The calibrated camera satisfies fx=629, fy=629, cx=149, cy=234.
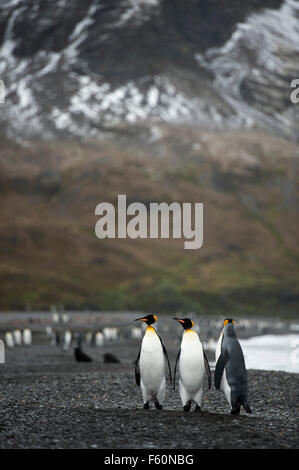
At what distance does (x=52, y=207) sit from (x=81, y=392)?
146m

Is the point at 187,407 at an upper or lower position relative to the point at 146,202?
Answer: lower

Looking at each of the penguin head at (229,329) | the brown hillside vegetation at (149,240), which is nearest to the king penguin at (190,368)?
the penguin head at (229,329)

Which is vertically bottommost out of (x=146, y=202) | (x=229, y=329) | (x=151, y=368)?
(x=151, y=368)

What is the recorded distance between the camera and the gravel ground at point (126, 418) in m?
8.29

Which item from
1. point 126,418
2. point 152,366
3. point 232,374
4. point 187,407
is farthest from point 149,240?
point 126,418

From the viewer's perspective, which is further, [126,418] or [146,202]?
[146,202]

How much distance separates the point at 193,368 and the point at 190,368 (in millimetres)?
52

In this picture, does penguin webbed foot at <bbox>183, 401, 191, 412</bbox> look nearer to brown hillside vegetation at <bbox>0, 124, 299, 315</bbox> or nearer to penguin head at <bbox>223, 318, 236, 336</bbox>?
penguin head at <bbox>223, 318, 236, 336</bbox>

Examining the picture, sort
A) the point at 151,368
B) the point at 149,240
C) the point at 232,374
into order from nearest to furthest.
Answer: the point at 232,374
the point at 151,368
the point at 149,240

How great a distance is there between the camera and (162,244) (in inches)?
5979

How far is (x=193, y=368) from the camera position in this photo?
10.9 meters

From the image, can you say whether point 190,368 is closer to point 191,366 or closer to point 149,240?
point 191,366

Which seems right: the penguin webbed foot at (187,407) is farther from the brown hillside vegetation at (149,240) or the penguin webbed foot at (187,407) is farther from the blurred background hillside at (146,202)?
the brown hillside vegetation at (149,240)

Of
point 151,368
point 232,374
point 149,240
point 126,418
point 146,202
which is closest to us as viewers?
point 126,418
